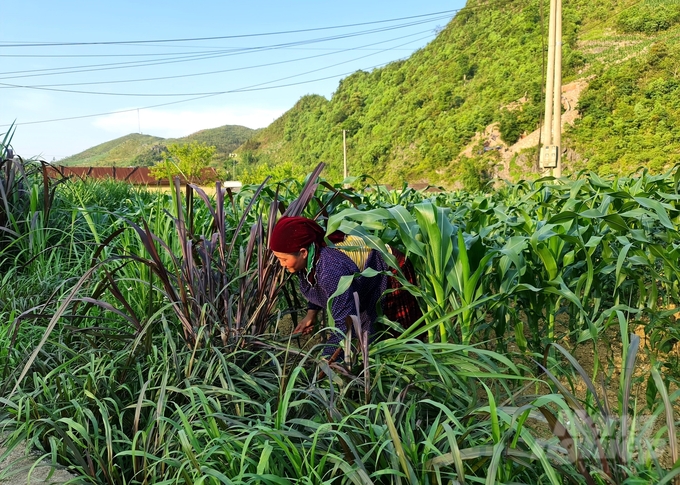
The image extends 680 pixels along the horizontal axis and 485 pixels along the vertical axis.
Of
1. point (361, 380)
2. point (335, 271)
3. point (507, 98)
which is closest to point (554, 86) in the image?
point (335, 271)

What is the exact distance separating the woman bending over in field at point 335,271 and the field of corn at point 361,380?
10 centimetres

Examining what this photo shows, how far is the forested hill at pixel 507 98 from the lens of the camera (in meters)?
33.7

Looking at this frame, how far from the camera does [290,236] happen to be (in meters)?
1.81

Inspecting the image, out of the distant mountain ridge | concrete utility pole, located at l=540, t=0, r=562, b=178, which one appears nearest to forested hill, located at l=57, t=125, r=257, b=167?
the distant mountain ridge

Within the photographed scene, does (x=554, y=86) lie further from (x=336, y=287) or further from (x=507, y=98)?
(x=507, y=98)

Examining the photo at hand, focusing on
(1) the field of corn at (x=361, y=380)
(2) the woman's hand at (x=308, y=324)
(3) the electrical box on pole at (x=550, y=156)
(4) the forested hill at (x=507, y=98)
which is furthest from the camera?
(4) the forested hill at (x=507, y=98)

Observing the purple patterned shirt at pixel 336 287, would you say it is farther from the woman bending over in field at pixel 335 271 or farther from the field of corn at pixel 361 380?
the field of corn at pixel 361 380

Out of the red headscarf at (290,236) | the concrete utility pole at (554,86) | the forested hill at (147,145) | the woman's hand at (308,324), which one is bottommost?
the woman's hand at (308,324)

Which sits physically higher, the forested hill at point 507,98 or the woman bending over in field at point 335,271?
the forested hill at point 507,98

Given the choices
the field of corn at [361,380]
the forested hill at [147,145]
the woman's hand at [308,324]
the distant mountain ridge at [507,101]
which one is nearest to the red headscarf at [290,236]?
the field of corn at [361,380]

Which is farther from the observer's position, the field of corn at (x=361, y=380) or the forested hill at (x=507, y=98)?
the forested hill at (x=507, y=98)

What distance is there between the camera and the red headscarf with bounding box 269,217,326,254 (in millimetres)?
1807

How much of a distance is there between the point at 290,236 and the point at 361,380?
663 mm

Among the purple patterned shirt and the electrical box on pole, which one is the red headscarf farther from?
the electrical box on pole
